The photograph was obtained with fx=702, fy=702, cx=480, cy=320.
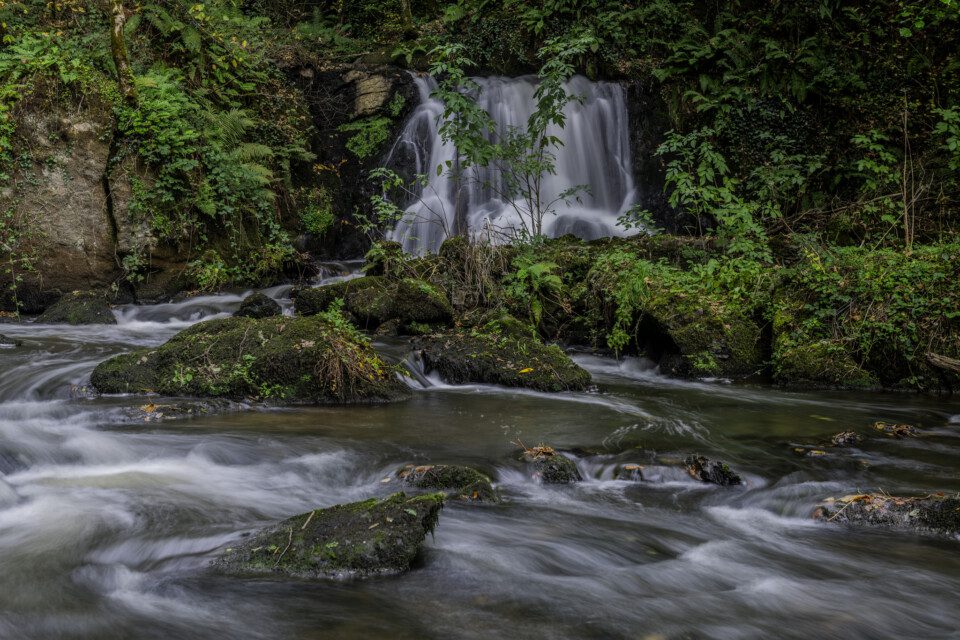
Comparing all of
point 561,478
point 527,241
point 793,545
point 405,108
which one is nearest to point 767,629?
point 793,545

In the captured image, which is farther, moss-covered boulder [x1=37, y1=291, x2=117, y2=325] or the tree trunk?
the tree trunk

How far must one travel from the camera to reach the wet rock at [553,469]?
16.0 feet

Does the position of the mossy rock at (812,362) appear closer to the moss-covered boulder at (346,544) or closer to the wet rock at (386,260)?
the wet rock at (386,260)

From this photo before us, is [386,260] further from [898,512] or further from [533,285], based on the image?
[898,512]

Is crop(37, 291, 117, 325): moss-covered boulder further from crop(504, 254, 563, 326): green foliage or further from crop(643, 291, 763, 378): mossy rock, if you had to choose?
crop(643, 291, 763, 378): mossy rock

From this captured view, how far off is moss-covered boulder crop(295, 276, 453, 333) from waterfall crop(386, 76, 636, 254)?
2.90 m

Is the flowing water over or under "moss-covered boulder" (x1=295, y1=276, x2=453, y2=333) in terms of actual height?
under

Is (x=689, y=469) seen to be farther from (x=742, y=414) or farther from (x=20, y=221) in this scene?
(x=20, y=221)

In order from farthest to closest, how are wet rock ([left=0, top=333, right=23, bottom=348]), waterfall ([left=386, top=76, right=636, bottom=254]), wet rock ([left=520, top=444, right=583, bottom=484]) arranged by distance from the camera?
1. waterfall ([left=386, top=76, right=636, bottom=254])
2. wet rock ([left=0, top=333, right=23, bottom=348])
3. wet rock ([left=520, top=444, right=583, bottom=484])

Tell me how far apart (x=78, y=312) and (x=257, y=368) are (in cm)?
534

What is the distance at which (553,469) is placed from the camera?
4.89m

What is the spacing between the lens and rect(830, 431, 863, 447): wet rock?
223 inches

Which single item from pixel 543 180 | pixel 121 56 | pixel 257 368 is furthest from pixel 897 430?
pixel 121 56

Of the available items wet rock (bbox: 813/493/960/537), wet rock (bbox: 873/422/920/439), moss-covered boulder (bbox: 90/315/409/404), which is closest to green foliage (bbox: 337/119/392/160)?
moss-covered boulder (bbox: 90/315/409/404)
